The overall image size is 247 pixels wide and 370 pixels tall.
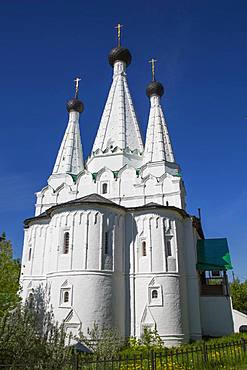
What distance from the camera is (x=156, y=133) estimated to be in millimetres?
23203

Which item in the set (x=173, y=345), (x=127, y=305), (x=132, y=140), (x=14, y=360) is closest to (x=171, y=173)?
(x=132, y=140)

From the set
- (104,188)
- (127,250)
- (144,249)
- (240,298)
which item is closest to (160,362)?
(144,249)

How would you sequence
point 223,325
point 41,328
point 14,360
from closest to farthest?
1. point 14,360
2. point 41,328
3. point 223,325

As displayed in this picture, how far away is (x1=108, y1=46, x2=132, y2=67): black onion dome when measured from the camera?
92.0ft

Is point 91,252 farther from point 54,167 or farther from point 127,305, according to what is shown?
point 54,167

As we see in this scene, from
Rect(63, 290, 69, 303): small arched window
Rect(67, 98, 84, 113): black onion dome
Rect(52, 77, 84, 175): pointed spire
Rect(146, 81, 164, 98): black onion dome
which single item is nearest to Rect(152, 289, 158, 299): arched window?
Rect(63, 290, 69, 303): small arched window

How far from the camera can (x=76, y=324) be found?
14.9 m

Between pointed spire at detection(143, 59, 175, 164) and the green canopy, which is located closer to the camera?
the green canopy

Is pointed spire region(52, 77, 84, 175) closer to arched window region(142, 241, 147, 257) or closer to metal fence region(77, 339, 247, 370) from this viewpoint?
arched window region(142, 241, 147, 257)

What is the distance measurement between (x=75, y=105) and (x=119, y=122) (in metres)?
6.36

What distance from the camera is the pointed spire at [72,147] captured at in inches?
958

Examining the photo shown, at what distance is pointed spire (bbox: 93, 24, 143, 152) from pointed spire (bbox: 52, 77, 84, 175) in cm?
203

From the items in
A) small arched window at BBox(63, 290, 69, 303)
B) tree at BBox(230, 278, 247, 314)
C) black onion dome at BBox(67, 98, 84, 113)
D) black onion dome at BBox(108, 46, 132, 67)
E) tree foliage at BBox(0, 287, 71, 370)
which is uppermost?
black onion dome at BBox(108, 46, 132, 67)

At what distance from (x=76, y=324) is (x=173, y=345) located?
4938mm
